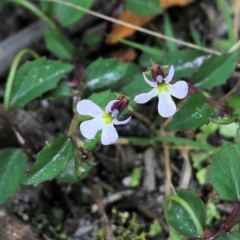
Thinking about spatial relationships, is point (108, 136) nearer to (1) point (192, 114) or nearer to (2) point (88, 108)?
(2) point (88, 108)

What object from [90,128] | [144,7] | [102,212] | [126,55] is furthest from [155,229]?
[144,7]

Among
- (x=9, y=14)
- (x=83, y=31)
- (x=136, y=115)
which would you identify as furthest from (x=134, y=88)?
(x=9, y=14)

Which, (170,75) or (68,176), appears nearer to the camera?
(170,75)

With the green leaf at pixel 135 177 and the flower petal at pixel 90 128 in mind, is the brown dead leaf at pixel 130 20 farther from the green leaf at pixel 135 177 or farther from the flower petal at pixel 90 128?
the flower petal at pixel 90 128

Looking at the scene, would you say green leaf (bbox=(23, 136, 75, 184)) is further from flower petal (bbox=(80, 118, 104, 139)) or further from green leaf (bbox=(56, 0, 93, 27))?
green leaf (bbox=(56, 0, 93, 27))

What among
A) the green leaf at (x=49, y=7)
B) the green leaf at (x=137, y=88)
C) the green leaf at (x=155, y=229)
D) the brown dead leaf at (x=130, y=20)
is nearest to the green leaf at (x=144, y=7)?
the brown dead leaf at (x=130, y=20)

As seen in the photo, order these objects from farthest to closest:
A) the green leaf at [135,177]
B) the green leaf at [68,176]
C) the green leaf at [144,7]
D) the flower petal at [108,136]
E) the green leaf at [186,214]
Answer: the green leaf at [144,7] < the green leaf at [135,177] < the green leaf at [68,176] < the green leaf at [186,214] < the flower petal at [108,136]
